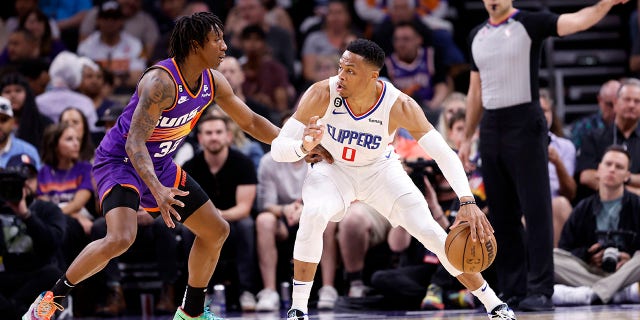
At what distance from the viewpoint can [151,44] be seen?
1204cm

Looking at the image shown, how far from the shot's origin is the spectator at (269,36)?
458 inches

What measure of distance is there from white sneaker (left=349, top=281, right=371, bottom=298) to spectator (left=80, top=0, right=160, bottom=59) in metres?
4.66

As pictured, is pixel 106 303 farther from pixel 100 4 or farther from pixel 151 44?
pixel 100 4

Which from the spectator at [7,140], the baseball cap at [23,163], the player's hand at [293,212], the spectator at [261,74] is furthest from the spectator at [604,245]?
the spectator at [7,140]

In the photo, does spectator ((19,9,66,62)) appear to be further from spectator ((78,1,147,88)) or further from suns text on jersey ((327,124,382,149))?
suns text on jersey ((327,124,382,149))

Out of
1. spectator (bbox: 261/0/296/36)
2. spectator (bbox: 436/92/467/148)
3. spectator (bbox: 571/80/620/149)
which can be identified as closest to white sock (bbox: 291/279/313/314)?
spectator (bbox: 436/92/467/148)

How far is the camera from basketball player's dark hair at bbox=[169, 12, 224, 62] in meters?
6.05

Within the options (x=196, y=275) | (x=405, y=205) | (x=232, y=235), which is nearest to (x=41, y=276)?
(x=232, y=235)

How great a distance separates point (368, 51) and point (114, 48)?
20.2 feet

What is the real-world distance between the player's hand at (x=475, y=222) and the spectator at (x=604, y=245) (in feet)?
8.78

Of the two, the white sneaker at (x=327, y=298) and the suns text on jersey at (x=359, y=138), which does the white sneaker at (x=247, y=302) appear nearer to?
the white sneaker at (x=327, y=298)

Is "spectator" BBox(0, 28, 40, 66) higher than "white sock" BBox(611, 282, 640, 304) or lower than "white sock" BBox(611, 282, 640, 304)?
higher

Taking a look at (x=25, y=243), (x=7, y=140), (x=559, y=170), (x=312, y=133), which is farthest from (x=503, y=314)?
(x=7, y=140)

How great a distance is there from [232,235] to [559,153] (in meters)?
3.10
